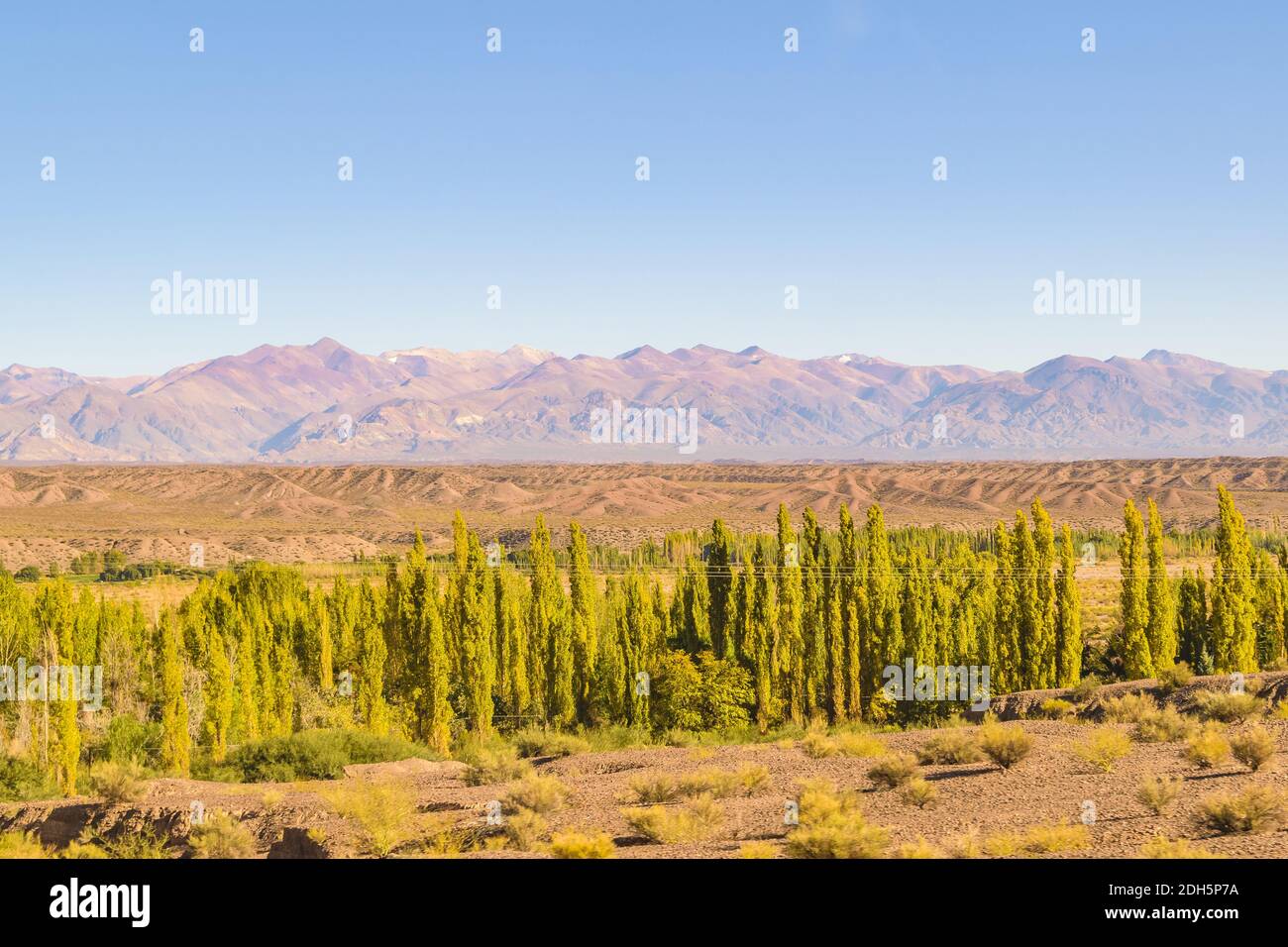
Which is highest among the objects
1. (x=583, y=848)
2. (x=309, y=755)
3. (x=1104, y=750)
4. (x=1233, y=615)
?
(x=583, y=848)

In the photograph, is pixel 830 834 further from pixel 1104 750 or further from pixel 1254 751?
pixel 1254 751

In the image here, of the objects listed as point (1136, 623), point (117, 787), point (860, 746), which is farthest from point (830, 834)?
point (1136, 623)

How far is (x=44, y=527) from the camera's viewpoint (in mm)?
167000

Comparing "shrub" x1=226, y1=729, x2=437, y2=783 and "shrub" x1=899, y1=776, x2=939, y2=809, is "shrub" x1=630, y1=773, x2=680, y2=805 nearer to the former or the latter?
"shrub" x1=899, y1=776, x2=939, y2=809

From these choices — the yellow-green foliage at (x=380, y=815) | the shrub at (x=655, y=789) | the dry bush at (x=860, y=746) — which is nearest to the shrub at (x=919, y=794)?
the shrub at (x=655, y=789)

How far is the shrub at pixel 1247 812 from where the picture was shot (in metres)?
17.2

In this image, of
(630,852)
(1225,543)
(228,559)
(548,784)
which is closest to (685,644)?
(1225,543)

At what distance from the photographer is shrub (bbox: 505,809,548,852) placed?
64.4ft

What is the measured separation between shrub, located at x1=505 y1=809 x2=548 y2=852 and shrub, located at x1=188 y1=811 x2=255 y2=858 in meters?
5.12

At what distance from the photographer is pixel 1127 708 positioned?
31.3 meters

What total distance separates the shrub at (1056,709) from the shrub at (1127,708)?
9.34 ft

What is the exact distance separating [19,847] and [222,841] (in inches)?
138
